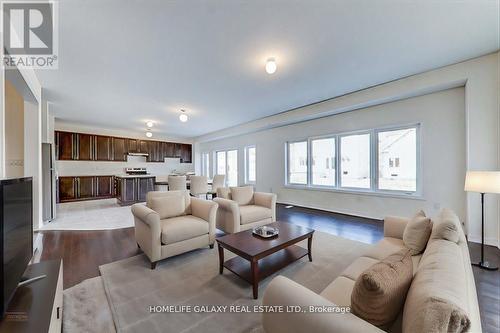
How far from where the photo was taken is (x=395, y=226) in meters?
2.29

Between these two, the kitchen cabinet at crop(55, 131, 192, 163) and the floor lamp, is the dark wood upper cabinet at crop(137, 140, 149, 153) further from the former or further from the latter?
the floor lamp

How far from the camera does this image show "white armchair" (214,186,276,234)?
3211 millimetres

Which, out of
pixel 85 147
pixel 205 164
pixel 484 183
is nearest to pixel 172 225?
pixel 484 183

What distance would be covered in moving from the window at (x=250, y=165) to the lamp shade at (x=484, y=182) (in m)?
5.67

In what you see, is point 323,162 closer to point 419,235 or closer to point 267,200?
point 267,200

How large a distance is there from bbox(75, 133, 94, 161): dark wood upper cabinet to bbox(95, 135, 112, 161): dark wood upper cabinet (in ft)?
0.47

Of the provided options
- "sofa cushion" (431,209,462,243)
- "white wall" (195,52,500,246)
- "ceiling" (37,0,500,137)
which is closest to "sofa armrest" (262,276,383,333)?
"sofa cushion" (431,209,462,243)

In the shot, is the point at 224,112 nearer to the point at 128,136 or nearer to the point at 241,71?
the point at 241,71

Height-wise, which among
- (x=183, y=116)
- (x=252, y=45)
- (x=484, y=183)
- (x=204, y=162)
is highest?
(x=252, y=45)

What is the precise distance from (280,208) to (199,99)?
3.50m

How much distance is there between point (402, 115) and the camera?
406cm

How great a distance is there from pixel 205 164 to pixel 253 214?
702cm

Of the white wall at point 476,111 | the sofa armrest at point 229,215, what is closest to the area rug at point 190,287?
the sofa armrest at point 229,215
